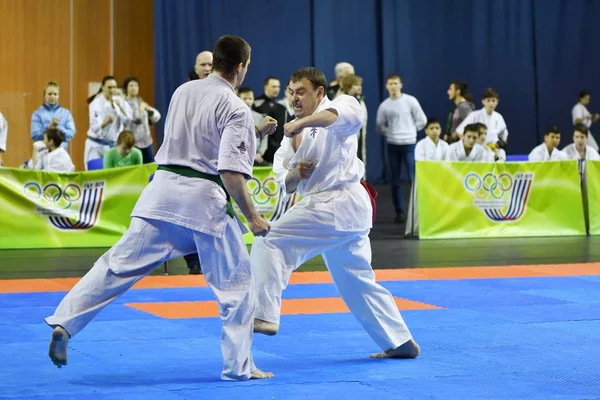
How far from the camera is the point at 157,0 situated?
17047 mm

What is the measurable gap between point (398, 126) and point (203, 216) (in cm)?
884

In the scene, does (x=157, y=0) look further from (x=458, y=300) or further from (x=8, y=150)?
(x=458, y=300)

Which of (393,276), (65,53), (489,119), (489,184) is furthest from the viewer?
(65,53)

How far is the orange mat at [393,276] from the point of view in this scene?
818 cm

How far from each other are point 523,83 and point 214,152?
16658mm

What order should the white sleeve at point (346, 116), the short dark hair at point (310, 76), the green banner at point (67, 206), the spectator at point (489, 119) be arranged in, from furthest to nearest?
the spectator at point (489, 119)
the green banner at point (67, 206)
the short dark hair at point (310, 76)
the white sleeve at point (346, 116)

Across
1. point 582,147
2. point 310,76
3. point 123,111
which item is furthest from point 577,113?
point 310,76

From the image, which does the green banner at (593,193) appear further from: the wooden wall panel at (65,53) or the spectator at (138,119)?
the wooden wall panel at (65,53)

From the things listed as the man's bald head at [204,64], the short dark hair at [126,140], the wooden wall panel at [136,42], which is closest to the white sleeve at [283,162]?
the man's bald head at [204,64]

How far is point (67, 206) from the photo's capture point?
10.6m

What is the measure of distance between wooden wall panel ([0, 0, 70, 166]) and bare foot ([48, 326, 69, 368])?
1244cm

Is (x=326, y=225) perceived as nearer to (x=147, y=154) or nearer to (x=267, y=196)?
(x=267, y=196)

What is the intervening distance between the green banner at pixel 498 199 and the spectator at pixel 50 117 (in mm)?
4481

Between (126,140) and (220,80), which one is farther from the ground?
(220,80)
